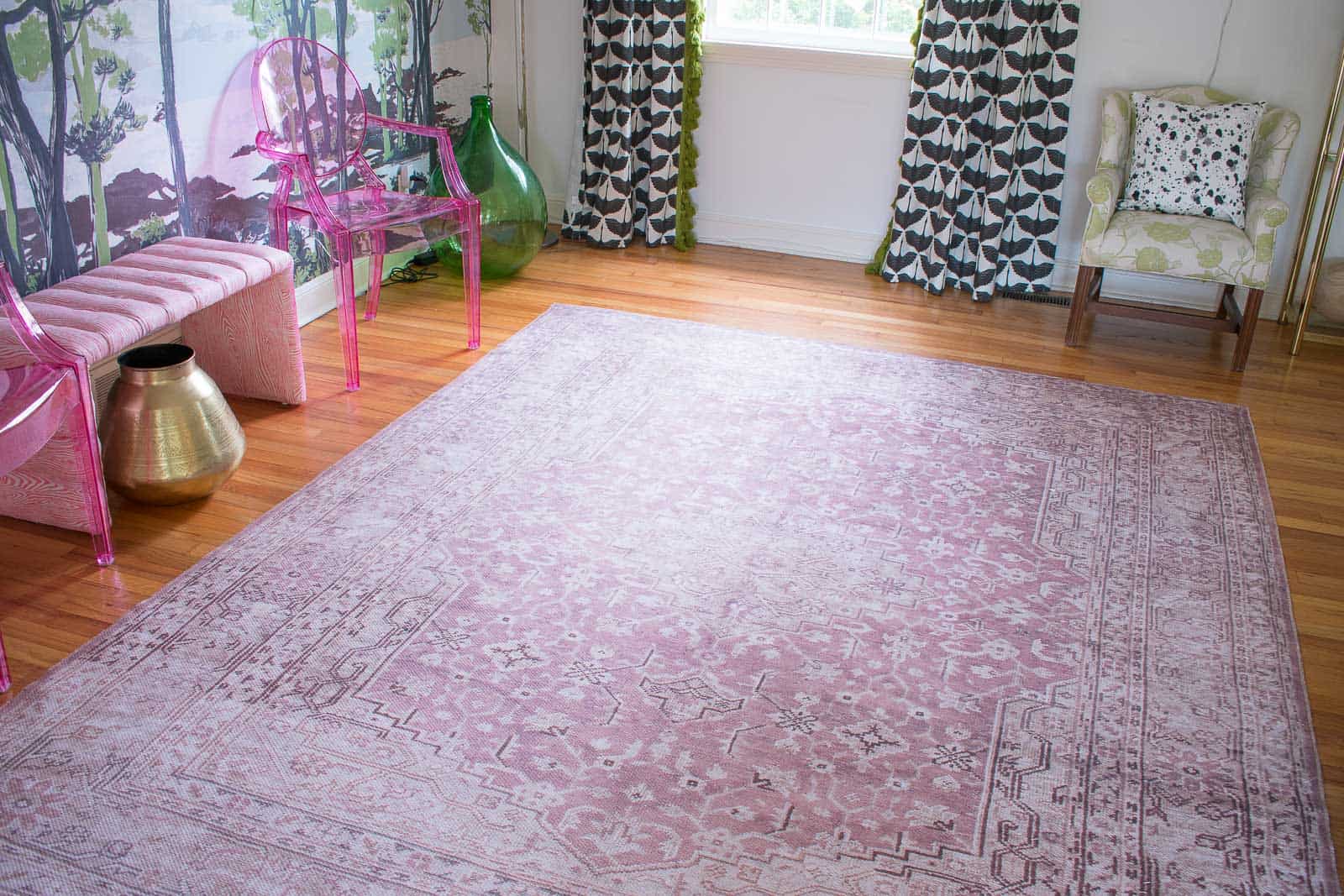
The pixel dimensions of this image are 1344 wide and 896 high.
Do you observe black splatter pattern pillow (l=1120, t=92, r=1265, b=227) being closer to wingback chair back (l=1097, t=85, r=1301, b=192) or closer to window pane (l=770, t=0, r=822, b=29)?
wingback chair back (l=1097, t=85, r=1301, b=192)

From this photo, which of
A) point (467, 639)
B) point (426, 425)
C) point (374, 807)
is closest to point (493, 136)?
point (426, 425)

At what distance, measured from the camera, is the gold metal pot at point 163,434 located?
275 centimetres

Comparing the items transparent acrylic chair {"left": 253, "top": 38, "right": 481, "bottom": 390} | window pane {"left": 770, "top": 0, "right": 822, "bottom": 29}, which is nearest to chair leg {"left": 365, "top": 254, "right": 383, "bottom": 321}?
transparent acrylic chair {"left": 253, "top": 38, "right": 481, "bottom": 390}

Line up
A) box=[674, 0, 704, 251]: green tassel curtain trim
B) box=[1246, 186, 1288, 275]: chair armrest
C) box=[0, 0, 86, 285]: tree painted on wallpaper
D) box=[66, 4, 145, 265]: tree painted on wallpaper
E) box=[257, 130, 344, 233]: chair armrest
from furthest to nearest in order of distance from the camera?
box=[674, 0, 704, 251]: green tassel curtain trim
box=[1246, 186, 1288, 275]: chair armrest
box=[257, 130, 344, 233]: chair armrest
box=[66, 4, 145, 265]: tree painted on wallpaper
box=[0, 0, 86, 285]: tree painted on wallpaper

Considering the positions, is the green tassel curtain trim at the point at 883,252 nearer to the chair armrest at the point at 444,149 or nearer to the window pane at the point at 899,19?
the window pane at the point at 899,19

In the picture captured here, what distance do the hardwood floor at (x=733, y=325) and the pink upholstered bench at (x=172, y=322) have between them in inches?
3.4

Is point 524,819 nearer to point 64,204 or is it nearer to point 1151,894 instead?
point 1151,894

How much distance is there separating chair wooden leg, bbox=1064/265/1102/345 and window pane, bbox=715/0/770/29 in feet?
5.97

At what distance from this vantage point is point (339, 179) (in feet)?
13.4

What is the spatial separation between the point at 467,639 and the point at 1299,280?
3.79m

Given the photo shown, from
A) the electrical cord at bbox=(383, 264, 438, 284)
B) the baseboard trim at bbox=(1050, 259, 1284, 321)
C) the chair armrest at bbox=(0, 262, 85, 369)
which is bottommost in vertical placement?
the electrical cord at bbox=(383, 264, 438, 284)

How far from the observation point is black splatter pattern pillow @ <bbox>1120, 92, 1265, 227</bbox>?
13.6 ft

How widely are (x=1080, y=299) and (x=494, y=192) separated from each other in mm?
2278

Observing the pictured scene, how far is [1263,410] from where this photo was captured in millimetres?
3691
